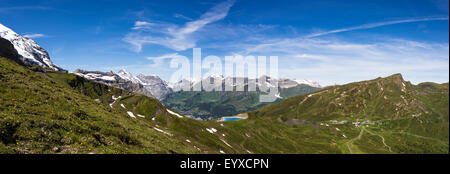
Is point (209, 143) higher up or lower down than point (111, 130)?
lower down

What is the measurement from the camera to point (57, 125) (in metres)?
23.4
